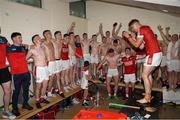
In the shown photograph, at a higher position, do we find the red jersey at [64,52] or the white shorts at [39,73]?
the red jersey at [64,52]

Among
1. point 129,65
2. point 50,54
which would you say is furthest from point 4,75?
point 129,65

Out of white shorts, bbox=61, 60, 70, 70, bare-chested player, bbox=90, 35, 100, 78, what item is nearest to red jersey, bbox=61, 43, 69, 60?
white shorts, bbox=61, 60, 70, 70

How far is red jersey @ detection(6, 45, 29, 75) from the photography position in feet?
18.7

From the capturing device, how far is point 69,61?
27.2ft

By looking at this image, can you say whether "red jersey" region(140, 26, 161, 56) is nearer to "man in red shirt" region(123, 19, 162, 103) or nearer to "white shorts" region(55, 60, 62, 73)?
"man in red shirt" region(123, 19, 162, 103)

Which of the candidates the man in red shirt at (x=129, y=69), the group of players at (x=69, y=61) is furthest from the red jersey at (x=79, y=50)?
the man in red shirt at (x=129, y=69)

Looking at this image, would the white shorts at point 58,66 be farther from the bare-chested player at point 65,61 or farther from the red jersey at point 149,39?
the red jersey at point 149,39

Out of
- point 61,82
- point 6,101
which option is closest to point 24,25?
point 61,82

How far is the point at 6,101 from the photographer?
5.61 meters

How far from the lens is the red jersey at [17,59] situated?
5711mm

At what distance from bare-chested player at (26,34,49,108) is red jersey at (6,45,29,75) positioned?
44 cm

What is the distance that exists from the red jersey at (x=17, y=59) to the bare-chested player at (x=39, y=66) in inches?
17.3

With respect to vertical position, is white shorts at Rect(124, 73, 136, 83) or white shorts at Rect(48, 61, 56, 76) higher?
white shorts at Rect(48, 61, 56, 76)

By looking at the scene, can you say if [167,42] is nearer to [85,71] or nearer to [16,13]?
[85,71]
